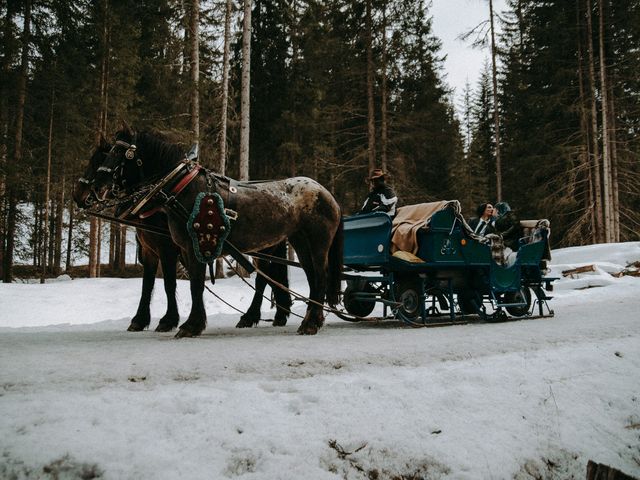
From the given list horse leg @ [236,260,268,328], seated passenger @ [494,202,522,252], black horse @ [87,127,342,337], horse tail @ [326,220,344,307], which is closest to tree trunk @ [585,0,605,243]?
seated passenger @ [494,202,522,252]

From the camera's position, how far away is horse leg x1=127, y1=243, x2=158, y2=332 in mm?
5652

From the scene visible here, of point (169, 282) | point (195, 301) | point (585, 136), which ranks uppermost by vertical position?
point (585, 136)

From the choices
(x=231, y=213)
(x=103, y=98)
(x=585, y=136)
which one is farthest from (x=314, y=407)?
(x=585, y=136)

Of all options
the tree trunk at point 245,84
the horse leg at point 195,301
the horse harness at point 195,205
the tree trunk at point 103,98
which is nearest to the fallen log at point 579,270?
the tree trunk at point 245,84

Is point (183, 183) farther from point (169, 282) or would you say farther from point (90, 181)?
point (169, 282)

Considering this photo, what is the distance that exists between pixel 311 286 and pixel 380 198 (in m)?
2.42

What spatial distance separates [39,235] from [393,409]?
17459 millimetres

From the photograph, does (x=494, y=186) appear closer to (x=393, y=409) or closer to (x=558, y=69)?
(x=558, y=69)

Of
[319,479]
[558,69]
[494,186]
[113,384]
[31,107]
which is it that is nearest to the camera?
[319,479]

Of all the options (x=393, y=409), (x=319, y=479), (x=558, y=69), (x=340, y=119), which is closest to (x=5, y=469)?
(x=319, y=479)

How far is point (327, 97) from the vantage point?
1834 cm

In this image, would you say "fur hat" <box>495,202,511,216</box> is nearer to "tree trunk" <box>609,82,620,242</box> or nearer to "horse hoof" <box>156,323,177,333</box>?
"horse hoof" <box>156,323,177,333</box>

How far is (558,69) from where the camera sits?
1895 centimetres

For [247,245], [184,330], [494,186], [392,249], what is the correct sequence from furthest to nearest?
[494,186], [392,249], [247,245], [184,330]
